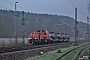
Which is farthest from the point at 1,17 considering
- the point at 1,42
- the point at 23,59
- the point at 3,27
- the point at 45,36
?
the point at 23,59

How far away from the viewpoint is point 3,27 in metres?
67.1

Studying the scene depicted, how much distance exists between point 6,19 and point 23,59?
47.9 m

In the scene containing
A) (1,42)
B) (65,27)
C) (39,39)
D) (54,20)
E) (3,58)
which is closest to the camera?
(3,58)

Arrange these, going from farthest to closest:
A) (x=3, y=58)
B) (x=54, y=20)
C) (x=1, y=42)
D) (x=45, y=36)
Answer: (x=54, y=20) < (x=45, y=36) < (x=1, y=42) < (x=3, y=58)

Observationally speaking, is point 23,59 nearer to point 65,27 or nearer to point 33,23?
point 33,23

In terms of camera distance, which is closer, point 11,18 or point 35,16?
point 11,18

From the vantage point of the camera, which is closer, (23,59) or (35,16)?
(23,59)

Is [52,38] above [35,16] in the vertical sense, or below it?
below

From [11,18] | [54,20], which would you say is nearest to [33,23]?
[11,18]

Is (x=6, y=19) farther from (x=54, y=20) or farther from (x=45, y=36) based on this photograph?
(x=54, y=20)

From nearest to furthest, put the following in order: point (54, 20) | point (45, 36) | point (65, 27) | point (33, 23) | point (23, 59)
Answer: point (23, 59) < point (45, 36) < point (33, 23) < point (54, 20) < point (65, 27)

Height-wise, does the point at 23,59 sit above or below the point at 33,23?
below

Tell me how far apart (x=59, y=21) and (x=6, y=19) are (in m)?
56.6

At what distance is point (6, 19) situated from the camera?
69.5 meters
